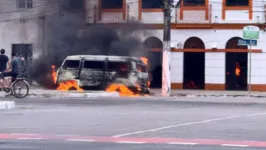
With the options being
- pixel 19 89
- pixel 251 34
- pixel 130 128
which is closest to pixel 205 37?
pixel 251 34

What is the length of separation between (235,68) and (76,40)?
8.76 meters

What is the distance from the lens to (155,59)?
38312 millimetres

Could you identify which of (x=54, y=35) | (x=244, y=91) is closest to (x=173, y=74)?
(x=244, y=91)

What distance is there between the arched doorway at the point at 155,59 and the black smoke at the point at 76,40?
1.10m

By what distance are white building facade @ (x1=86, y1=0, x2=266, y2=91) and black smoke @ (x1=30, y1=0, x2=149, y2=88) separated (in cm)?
98

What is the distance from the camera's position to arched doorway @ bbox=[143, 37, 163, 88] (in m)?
38.1

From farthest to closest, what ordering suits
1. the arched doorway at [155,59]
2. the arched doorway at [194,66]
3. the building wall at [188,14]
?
the arched doorway at [194,66] → the arched doorway at [155,59] → the building wall at [188,14]

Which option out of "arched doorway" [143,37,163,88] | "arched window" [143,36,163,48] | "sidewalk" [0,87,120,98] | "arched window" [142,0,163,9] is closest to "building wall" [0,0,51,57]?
"arched window" [142,0,163,9]

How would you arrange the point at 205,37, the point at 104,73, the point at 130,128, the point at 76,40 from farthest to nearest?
1. the point at 205,37
2. the point at 76,40
3. the point at 104,73
4. the point at 130,128

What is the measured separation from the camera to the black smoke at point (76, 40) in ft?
117

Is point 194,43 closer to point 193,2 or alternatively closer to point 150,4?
point 193,2

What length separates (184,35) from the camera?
3869 centimetres

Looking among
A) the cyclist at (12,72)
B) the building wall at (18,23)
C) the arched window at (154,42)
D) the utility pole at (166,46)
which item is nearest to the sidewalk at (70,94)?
the cyclist at (12,72)

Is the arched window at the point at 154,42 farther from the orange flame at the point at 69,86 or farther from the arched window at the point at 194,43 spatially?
the orange flame at the point at 69,86
